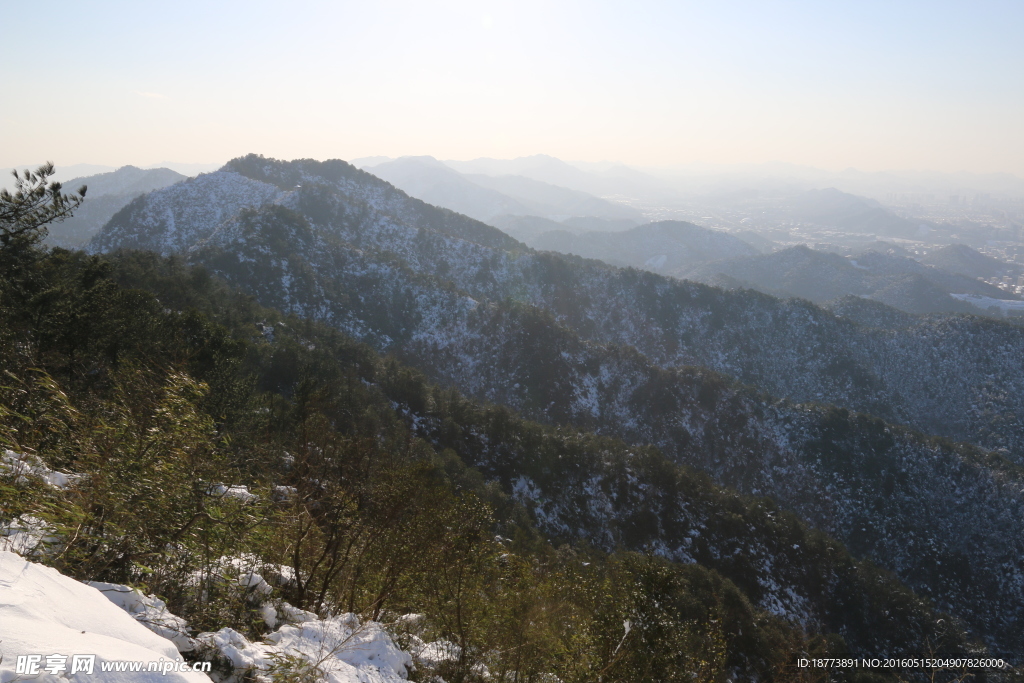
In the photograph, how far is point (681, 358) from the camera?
319 feet

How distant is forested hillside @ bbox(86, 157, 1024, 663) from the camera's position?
2130 inches

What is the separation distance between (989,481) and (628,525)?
47.0 m

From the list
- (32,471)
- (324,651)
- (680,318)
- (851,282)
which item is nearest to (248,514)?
(324,651)

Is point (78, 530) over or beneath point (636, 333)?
over

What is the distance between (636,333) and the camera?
100750mm

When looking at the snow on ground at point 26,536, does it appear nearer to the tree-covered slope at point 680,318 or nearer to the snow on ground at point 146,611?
the snow on ground at point 146,611

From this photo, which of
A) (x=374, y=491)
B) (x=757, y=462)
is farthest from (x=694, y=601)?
(x=757, y=462)

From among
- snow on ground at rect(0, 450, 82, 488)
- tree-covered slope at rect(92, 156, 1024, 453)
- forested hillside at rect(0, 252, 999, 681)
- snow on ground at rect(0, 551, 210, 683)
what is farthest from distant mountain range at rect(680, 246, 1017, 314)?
snow on ground at rect(0, 551, 210, 683)

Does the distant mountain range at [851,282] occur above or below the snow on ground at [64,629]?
below

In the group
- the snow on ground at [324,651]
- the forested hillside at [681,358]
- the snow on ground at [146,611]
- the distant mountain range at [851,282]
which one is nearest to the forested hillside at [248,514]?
the snow on ground at [324,651]

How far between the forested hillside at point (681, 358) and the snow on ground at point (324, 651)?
36292 millimetres

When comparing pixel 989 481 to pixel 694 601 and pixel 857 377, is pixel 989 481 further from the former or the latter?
pixel 694 601

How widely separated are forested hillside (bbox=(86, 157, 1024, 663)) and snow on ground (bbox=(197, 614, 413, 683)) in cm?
3629

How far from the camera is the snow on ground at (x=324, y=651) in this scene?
5996 mm
